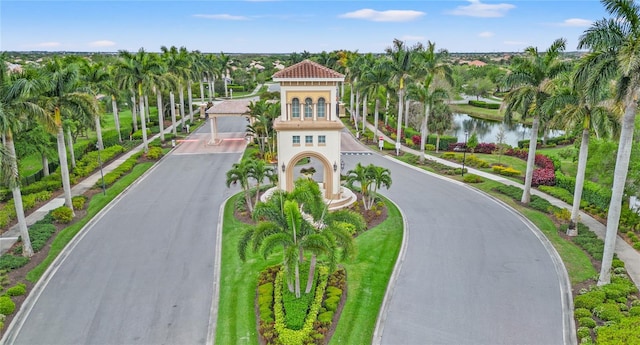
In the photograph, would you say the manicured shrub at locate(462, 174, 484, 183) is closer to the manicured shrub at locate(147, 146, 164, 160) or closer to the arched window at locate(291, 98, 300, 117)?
the arched window at locate(291, 98, 300, 117)

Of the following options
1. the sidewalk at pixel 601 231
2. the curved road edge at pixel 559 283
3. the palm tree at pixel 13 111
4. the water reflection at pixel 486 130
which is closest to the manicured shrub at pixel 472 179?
the sidewalk at pixel 601 231

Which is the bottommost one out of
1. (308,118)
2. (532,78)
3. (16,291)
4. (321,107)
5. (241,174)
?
(16,291)

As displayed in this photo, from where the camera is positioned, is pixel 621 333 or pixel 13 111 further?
pixel 13 111

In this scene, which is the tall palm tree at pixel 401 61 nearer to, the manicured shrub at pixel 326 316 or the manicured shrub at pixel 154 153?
the manicured shrub at pixel 154 153

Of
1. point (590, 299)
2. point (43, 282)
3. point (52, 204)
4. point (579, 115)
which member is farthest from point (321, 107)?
point (52, 204)

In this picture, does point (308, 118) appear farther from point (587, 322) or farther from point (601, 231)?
→ point (587, 322)

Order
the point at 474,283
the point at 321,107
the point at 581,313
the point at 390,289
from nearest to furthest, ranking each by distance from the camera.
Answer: the point at 581,313 < the point at 390,289 < the point at 474,283 < the point at 321,107

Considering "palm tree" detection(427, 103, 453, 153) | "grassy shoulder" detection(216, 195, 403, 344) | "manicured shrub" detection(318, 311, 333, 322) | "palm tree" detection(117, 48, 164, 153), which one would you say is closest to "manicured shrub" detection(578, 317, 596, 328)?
"grassy shoulder" detection(216, 195, 403, 344)
